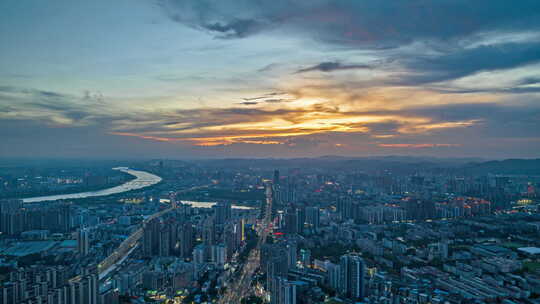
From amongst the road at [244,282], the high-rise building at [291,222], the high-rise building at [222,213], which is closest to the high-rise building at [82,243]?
the road at [244,282]

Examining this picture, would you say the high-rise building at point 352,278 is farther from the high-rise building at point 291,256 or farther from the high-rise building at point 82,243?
the high-rise building at point 82,243

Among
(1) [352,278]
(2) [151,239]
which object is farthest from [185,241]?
(1) [352,278]

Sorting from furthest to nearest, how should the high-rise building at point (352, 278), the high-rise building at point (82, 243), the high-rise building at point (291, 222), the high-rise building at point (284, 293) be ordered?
the high-rise building at point (291, 222), the high-rise building at point (82, 243), the high-rise building at point (352, 278), the high-rise building at point (284, 293)

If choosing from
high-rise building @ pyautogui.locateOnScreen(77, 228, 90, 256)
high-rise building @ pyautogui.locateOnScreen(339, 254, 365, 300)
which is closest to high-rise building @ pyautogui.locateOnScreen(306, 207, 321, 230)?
high-rise building @ pyautogui.locateOnScreen(339, 254, 365, 300)

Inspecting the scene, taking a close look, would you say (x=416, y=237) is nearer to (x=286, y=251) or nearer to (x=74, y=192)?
(x=286, y=251)

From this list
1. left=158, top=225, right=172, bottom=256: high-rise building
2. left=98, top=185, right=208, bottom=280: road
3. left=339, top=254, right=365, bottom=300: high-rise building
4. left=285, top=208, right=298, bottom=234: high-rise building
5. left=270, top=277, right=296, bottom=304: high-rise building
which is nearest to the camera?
left=270, top=277, right=296, bottom=304: high-rise building

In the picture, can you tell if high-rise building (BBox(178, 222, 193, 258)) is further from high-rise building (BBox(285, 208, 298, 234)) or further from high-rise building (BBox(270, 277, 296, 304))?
high-rise building (BBox(270, 277, 296, 304))

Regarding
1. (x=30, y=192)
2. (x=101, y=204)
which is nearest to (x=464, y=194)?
(x=101, y=204)

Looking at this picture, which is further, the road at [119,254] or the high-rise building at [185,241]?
the high-rise building at [185,241]
